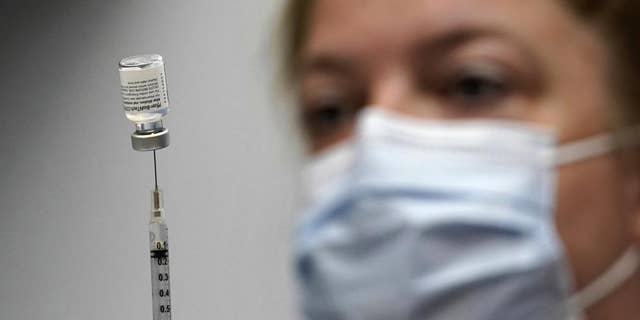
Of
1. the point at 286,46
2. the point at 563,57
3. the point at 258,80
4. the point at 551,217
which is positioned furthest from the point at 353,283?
the point at 258,80

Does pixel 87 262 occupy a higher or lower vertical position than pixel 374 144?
lower

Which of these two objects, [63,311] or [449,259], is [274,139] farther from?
[449,259]

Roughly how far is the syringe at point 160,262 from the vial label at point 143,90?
0.14m

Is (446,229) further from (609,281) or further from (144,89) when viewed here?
(144,89)

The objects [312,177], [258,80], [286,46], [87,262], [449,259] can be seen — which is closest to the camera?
[449,259]

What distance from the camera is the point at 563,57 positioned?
1.15 metres

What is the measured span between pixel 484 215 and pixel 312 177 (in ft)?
0.66

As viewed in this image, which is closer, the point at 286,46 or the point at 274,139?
the point at 286,46

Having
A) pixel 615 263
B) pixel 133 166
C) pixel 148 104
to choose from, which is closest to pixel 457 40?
pixel 615 263

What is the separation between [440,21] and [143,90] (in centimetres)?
81

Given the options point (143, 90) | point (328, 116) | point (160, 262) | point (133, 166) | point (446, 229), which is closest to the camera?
point (446, 229)

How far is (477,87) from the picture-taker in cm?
113

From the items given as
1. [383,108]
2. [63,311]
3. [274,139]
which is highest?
[383,108]

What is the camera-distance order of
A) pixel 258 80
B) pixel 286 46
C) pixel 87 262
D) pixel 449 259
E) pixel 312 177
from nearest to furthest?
1. pixel 449 259
2. pixel 312 177
3. pixel 286 46
4. pixel 258 80
5. pixel 87 262
